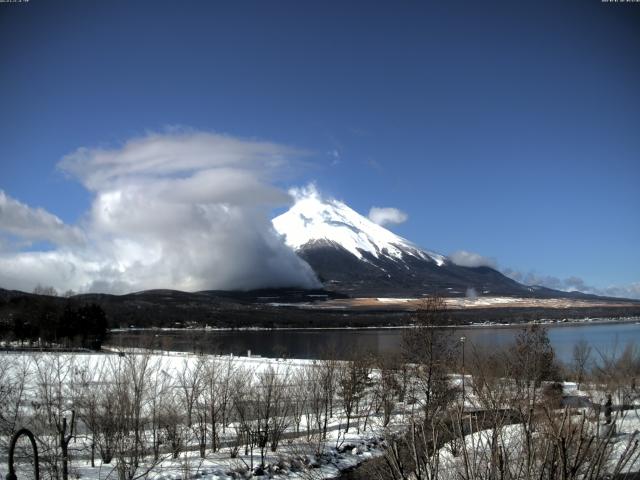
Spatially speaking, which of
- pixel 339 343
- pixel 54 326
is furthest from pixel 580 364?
pixel 54 326

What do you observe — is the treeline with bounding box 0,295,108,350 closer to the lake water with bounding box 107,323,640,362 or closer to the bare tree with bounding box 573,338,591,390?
the lake water with bounding box 107,323,640,362

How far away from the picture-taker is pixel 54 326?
97.5m

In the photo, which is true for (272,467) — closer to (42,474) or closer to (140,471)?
(140,471)

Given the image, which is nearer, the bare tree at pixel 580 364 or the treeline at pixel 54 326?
the bare tree at pixel 580 364

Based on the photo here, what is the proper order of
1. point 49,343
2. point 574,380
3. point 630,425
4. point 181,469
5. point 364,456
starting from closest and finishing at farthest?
point 181,469 < point 364,456 < point 630,425 < point 574,380 < point 49,343

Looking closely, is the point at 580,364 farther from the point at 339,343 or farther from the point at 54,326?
the point at 54,326

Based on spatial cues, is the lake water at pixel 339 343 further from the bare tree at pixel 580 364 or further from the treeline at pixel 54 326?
the treeline at pixel 54 326

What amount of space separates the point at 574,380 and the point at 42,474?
4385 centimetres

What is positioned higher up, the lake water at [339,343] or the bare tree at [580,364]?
the bare tree at [580,364]

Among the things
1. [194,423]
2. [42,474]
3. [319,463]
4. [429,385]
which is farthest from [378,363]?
[42,474]

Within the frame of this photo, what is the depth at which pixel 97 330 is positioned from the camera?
100812 millimetres

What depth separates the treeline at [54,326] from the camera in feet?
308

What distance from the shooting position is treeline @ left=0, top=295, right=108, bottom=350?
93.9m

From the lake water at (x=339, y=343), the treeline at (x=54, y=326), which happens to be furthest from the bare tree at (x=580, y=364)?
the treeline at (x=54, y=326)
